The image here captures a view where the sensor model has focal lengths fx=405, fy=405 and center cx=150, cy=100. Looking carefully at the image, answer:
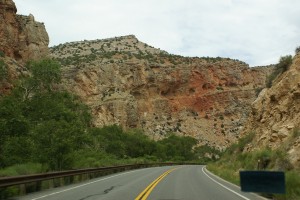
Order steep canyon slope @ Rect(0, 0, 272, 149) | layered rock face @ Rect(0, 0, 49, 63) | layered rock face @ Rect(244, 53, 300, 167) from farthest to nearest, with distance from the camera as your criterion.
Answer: steep canyon slope @ Rect(0, 0, 272, 149), layered rock face @ Rect(0, 0, 49, 63), layered rock face @ Rect(244, 53, 300, 167)

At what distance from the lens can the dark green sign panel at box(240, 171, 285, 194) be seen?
1127 cm

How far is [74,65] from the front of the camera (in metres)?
101

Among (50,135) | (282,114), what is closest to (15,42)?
(50,135)

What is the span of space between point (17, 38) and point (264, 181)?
181 feet

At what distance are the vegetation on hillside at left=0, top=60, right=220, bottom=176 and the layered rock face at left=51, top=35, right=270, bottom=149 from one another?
15337 millimetres

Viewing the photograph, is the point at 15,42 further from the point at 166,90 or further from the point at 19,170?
the point at 166,90

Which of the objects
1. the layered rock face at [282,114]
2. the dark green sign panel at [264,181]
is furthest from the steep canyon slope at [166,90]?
the dark green sign panel at [264,181]

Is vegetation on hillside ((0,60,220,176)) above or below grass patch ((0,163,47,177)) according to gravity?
above

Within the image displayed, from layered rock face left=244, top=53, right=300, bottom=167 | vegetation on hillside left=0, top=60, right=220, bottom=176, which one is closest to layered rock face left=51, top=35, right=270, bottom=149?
vegetation on hillside left=0, top=60, right=220, bottom=176

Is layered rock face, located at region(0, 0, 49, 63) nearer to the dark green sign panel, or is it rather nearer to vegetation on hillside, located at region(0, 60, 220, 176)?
vegetation on hillside, located at region(0, 60, 220, 176)

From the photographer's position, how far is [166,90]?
106m


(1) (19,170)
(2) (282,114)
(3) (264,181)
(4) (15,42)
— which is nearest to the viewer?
(3) (264,181)

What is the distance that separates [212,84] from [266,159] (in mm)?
88842

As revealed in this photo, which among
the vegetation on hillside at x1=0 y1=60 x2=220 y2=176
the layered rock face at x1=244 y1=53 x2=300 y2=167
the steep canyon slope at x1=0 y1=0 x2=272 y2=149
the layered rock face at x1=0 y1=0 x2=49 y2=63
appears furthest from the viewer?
A: the steep canyon slope at x1=0 y1=0 x2=272 y2=149
